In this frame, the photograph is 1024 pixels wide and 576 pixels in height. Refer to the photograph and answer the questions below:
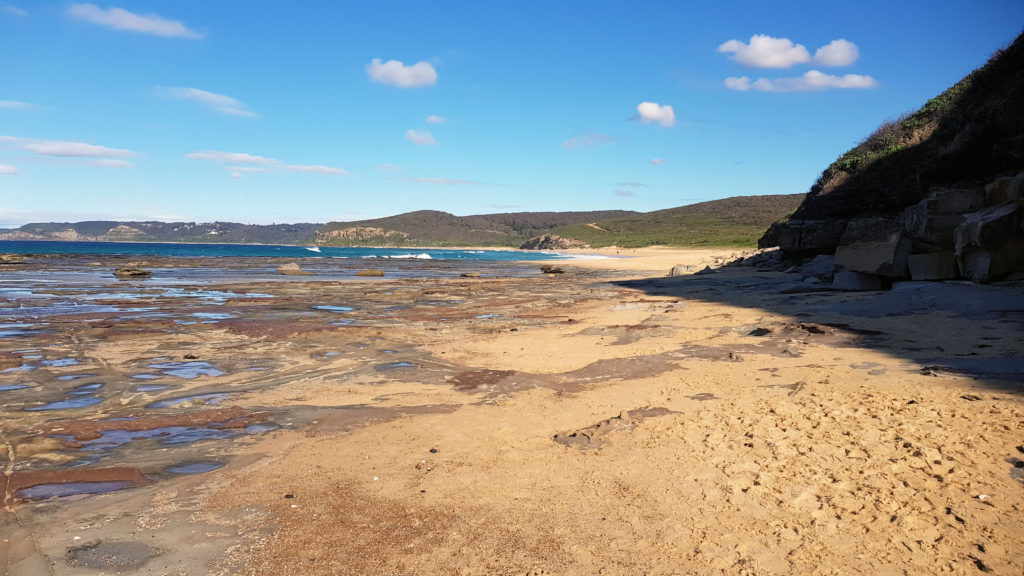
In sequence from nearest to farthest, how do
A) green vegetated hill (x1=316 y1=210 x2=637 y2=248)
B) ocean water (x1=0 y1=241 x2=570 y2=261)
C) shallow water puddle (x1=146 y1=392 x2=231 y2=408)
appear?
shallow water puddle (x1=146 y1=392 x2=231 y2=408) < ocean water (x1=0 y1=241 x2=570 y2=261) < green vegetated hill (x1=316 y1=210 x2=637 y2=248)

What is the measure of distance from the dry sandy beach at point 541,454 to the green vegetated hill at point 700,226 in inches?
2923

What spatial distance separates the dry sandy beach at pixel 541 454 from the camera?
360 cm

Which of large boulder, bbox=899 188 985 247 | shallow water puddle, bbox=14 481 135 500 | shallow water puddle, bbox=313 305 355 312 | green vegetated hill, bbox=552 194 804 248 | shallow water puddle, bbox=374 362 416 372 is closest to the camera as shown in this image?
shallow water puddle, bbox=14 481 135 500

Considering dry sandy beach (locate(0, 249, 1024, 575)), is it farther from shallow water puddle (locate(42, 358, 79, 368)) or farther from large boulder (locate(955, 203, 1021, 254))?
large boulder (locate(955, 203, 1021, 254))

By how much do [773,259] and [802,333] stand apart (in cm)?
2320

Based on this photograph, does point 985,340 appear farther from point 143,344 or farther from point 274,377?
point 143,344

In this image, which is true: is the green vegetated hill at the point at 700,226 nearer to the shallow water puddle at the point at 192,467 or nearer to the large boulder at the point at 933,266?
the large boulder at the point at 933,266

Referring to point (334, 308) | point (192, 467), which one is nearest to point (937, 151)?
point (334, 308)

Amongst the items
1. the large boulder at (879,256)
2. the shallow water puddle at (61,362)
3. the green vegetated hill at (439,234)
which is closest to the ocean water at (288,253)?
the green vegetated hill at (439,234)

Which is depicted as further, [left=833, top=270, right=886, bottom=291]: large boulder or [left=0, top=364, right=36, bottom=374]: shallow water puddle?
[left=833, top=270, right=886, bottom=291]: large boulder

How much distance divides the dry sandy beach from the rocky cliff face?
216 centimetres

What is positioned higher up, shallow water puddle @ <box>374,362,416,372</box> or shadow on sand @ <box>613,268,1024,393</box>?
shadow on sand @ <box>613,268,1024,393</box>

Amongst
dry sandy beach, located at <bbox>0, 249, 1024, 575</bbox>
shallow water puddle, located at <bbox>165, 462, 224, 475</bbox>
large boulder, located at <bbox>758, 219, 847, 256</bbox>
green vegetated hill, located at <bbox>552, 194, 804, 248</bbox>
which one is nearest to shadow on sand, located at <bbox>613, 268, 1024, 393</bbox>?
dry sandy beach, located at <bbox>0, 249, 1024, 575</bbox>

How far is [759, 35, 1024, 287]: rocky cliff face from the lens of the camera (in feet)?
41.4
